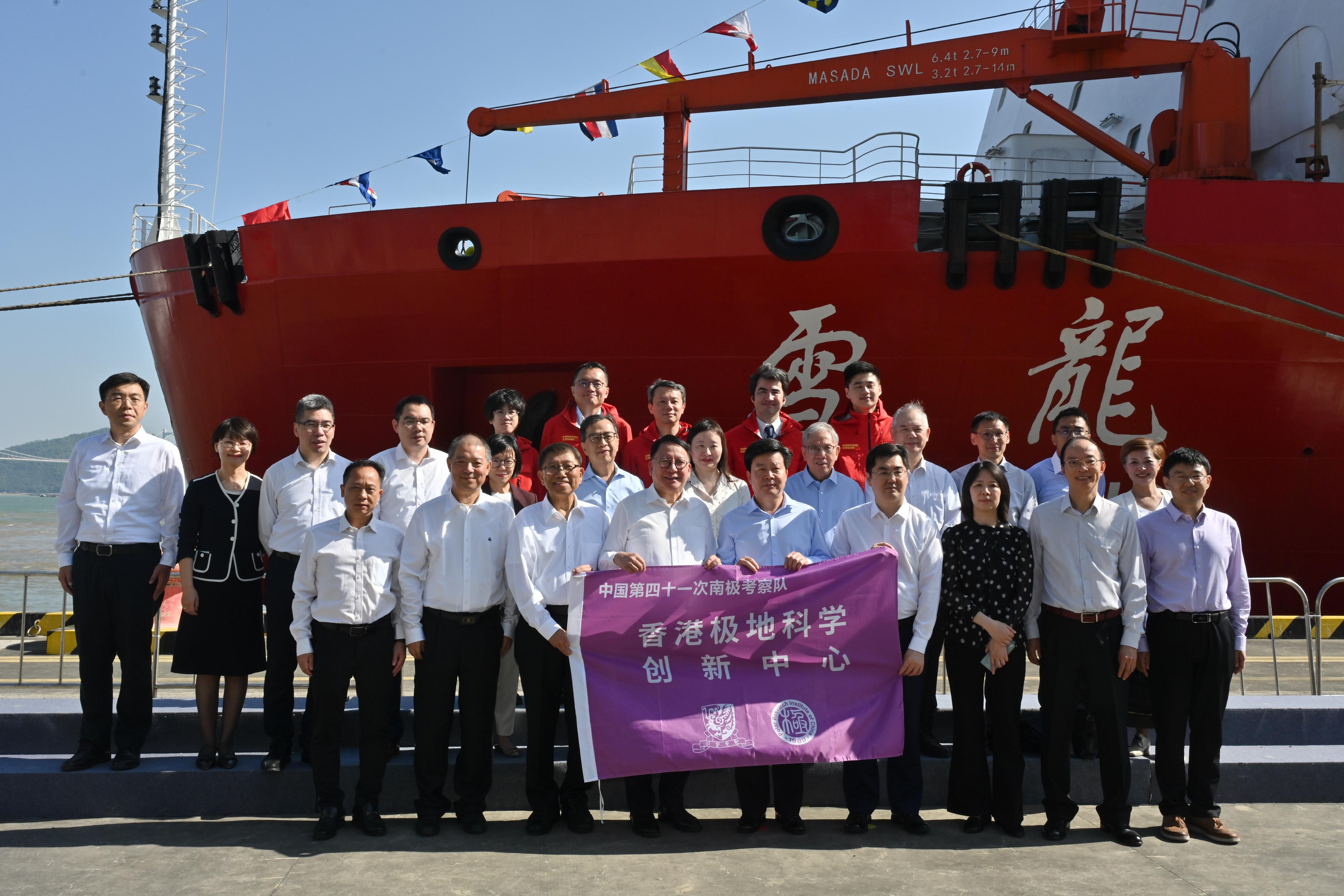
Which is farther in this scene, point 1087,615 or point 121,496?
point 121,496

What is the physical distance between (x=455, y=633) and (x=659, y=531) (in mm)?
887

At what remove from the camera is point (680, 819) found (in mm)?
3906

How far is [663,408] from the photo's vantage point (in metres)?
4.88

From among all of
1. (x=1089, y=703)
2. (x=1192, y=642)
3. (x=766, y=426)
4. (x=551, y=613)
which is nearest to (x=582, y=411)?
(x=766, y=426)

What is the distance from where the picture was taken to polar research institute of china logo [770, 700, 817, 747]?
3875mm

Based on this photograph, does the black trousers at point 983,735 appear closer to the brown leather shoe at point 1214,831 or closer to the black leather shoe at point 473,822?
the brown leather shoe at point 1214,831

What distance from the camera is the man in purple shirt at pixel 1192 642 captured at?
3.92m

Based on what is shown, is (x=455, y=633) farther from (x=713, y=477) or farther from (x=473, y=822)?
(x=713, y=477)

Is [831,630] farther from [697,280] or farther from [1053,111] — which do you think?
[1053,111]

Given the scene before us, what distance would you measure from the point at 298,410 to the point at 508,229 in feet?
14.0

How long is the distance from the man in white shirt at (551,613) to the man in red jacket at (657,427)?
73cm

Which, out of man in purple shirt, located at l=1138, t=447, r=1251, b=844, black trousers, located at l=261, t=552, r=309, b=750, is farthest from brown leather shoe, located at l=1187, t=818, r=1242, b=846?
black trousers, located at l=261, t=552, r=309, b=750

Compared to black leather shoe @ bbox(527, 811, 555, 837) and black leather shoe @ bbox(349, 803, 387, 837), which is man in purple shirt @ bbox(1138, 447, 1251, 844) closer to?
black leather shoe @ bbox(527, 811, 555, 837)

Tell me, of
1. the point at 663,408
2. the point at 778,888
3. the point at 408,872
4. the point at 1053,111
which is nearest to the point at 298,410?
the point at 663,408
